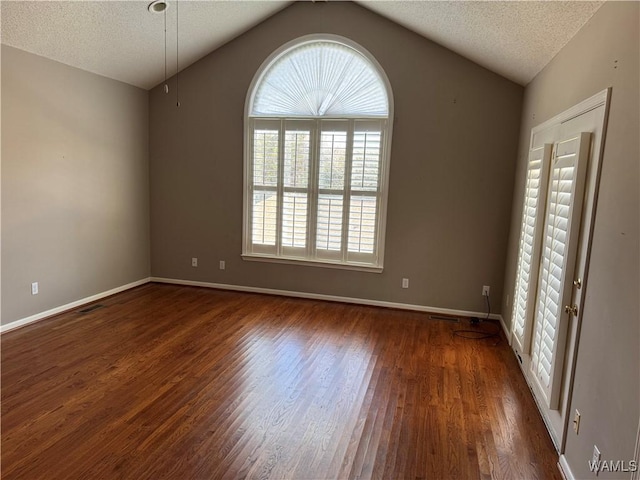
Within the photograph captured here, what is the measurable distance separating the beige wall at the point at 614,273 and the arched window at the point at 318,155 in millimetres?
2611

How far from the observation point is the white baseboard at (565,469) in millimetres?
2037

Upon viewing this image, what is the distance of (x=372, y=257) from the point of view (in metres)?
4.87

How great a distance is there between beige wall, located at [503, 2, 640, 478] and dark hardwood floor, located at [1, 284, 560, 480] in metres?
0.56

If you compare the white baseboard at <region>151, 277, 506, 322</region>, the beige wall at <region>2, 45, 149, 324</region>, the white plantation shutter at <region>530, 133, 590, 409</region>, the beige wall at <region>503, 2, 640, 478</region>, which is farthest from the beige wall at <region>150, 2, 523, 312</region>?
the beige wall at <region>503, 2, 640, 478</region>

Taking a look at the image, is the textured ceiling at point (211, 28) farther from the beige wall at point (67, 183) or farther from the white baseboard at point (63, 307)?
the white baseboard at point (63, 307)

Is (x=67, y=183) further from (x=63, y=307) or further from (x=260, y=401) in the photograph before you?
(x=260, y=401)

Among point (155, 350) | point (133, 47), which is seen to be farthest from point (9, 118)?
point (155, 350)

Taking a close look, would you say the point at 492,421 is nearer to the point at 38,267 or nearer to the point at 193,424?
the point at 193,424

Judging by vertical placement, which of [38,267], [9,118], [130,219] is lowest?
[38,267]

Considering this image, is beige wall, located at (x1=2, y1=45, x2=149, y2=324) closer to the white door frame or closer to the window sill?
the window sill

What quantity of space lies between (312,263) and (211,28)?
2.92m

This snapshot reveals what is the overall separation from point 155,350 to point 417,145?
134 inches

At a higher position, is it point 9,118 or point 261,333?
point 9,118

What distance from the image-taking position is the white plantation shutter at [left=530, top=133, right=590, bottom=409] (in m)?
2.14
